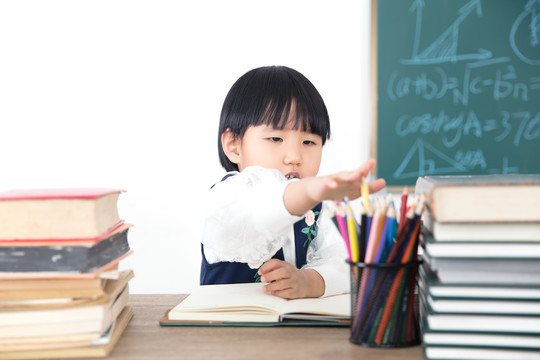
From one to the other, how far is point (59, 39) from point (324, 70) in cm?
140

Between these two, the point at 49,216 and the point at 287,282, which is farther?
the point at 287,282

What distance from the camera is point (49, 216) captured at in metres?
0.69

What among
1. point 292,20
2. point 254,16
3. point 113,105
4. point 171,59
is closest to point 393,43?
point 292,20

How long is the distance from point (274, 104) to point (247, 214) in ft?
1.63

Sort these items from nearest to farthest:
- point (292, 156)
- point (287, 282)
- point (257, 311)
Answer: point (257, 311) → point (287, 282) → point (292, 156)

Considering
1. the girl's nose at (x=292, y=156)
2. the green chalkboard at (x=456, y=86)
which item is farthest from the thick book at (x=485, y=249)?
the green chalkboard at (x=456, y=86)

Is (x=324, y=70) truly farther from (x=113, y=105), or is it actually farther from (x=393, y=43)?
(x=113, y=105)

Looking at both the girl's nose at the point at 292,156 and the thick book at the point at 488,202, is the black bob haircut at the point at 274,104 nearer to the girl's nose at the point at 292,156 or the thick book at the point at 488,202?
the girl's nose at the point at 292,156

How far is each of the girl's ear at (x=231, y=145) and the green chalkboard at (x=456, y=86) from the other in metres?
1.51

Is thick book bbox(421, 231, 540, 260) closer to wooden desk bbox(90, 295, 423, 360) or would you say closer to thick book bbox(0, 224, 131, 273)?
wooden desk bbox(90, 295, 423, 360)

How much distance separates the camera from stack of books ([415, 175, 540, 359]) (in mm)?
611

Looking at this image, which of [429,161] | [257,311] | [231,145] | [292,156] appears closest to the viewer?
[257,311]

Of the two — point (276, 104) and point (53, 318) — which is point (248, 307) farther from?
point (276, 104)

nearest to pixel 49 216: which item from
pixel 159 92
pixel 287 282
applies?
pixel 287 282
